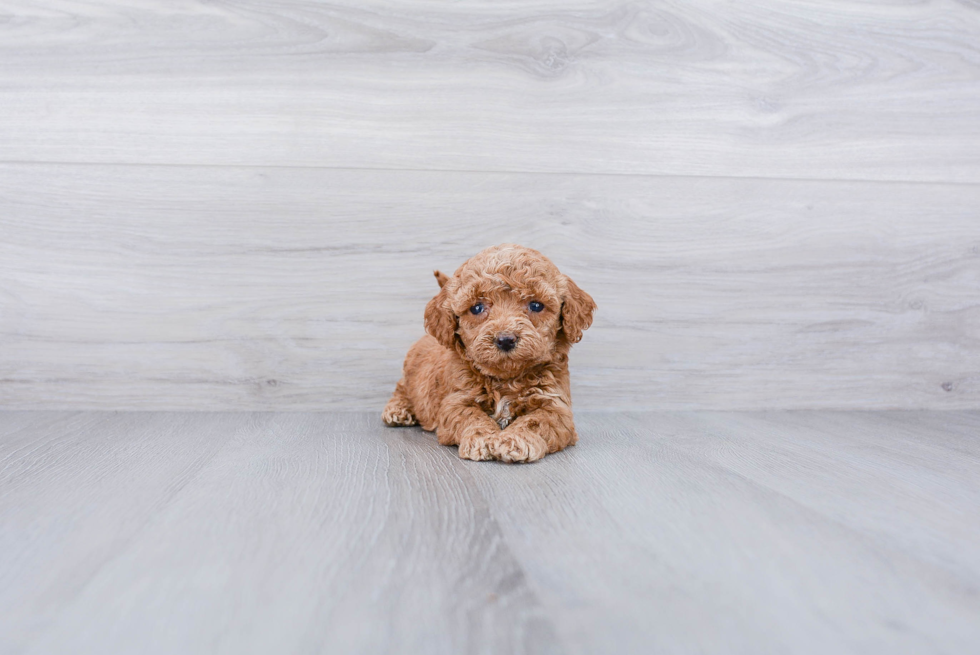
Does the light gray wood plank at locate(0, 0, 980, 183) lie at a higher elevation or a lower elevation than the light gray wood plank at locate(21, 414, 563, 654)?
higher

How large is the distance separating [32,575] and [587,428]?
1010 mm

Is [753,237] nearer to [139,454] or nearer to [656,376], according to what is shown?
[656,376]

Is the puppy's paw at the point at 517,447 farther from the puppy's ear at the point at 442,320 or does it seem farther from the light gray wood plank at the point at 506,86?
the light gray wood plank at the point at 506,86

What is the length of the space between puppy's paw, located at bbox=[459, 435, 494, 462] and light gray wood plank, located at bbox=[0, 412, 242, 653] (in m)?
0.44

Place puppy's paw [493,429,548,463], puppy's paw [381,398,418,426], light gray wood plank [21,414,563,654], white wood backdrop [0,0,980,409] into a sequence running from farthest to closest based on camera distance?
white wood backdrop [0,0,980,409] → puppy's paw [381,398,418,426] → puppy's paw [493,429,548,463] → light gray wood plank [21,414,563,654]

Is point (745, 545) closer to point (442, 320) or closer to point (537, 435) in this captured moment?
point (537, 435)

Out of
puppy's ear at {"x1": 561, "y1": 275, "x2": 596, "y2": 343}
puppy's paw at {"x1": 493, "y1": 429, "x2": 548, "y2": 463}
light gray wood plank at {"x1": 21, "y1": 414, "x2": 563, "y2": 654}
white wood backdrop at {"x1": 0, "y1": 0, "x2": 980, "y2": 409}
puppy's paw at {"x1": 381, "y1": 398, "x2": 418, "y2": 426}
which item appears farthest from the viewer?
white wood backdrop at {"x1": 0, "y1": 0, "x2": 980, "y2": 409}


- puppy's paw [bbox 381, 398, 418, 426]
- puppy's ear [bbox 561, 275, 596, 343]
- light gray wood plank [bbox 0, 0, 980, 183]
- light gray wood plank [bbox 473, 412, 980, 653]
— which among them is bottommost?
puppy's paw [bbox 381, 398, 418, 426]

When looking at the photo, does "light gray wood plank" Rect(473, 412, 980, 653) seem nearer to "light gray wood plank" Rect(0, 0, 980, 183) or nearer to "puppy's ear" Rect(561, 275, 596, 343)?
"puppy's ear" Rect(561, 275, 596, 343)

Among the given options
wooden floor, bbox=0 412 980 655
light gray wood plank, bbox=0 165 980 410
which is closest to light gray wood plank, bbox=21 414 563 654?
wooden floor, bbox=0 412 980 655

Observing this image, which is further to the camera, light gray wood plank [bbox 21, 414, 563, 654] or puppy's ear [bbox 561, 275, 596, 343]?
puppy's ear [bbox 561, 275, 596, 343]

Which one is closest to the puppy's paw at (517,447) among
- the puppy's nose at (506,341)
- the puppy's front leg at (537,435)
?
the puppy's front leg at (537,435)

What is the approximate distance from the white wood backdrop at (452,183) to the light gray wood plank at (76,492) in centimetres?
22

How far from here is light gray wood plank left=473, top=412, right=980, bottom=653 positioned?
0.54 metres
